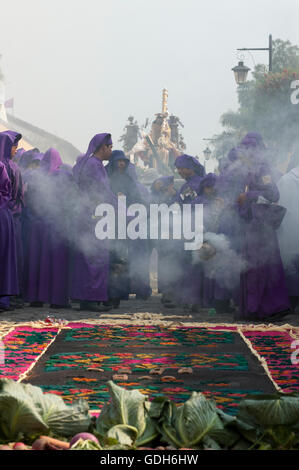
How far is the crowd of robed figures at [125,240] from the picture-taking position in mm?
9141

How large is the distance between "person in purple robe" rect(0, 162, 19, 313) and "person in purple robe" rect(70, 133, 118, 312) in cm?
78

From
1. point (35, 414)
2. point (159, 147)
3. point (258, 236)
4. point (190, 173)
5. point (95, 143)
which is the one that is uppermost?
point (159, 147)

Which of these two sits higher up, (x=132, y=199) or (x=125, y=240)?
(x=132, y=199)

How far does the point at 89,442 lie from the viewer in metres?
2.85

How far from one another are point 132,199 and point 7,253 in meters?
2.12

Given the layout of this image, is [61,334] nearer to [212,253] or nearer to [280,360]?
[280,360]

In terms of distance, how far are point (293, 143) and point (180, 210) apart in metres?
1.84

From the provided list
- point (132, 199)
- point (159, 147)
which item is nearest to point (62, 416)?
point (132, 199)

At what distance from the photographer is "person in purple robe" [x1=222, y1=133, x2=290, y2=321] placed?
9.02 m

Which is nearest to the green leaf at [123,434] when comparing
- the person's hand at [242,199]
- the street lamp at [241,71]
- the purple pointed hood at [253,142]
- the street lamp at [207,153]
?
the person's hand at [242,199]

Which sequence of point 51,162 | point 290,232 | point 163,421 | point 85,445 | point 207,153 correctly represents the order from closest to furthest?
point 85,445 → point 163,421 → point 290,232 → point 51,162 → point 207,153

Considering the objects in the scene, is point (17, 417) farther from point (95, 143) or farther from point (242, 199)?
point (95, 143)

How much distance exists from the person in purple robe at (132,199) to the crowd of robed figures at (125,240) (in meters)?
0.02

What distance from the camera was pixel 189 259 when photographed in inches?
420
